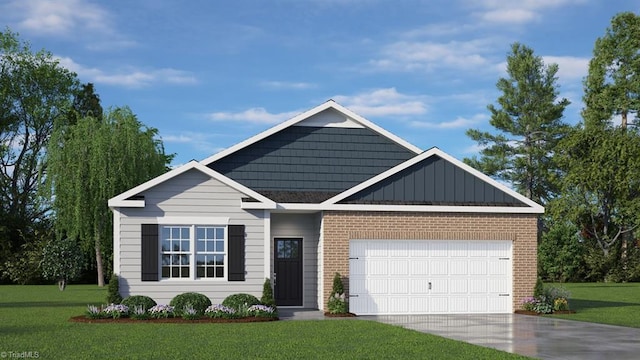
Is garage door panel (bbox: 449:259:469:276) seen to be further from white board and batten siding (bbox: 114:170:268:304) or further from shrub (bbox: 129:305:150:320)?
shrub (bbox: 129:305:150:320)

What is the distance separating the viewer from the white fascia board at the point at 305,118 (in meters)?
26.1

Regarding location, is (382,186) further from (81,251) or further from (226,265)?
(81,251)

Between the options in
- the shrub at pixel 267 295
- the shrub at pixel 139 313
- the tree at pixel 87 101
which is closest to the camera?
the shrub at pixel 139 313

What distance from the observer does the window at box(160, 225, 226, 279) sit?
76.8ft

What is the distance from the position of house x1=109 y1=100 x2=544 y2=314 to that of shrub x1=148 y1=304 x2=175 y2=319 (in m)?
1.29

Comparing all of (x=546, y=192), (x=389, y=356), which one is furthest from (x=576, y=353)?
(x=546, y=192)

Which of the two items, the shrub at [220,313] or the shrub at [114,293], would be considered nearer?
the shrub at [220,313]

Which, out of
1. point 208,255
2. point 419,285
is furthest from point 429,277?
point 208,255

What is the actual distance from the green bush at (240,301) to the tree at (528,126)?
140ft

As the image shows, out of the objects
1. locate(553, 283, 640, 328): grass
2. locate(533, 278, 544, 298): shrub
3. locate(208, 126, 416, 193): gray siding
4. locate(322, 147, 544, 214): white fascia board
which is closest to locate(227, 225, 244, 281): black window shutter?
locate(208, 126, 416, 193): gray siding

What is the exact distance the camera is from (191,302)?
22.0 m

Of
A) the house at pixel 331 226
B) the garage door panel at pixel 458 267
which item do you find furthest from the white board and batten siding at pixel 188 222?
the garage door panel at pixel 458 267

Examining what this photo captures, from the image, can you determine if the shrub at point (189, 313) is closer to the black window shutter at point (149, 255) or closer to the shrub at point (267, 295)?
the black window shutter at point (149, 255)

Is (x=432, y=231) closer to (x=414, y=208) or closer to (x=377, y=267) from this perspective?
(x=414, y=208)
